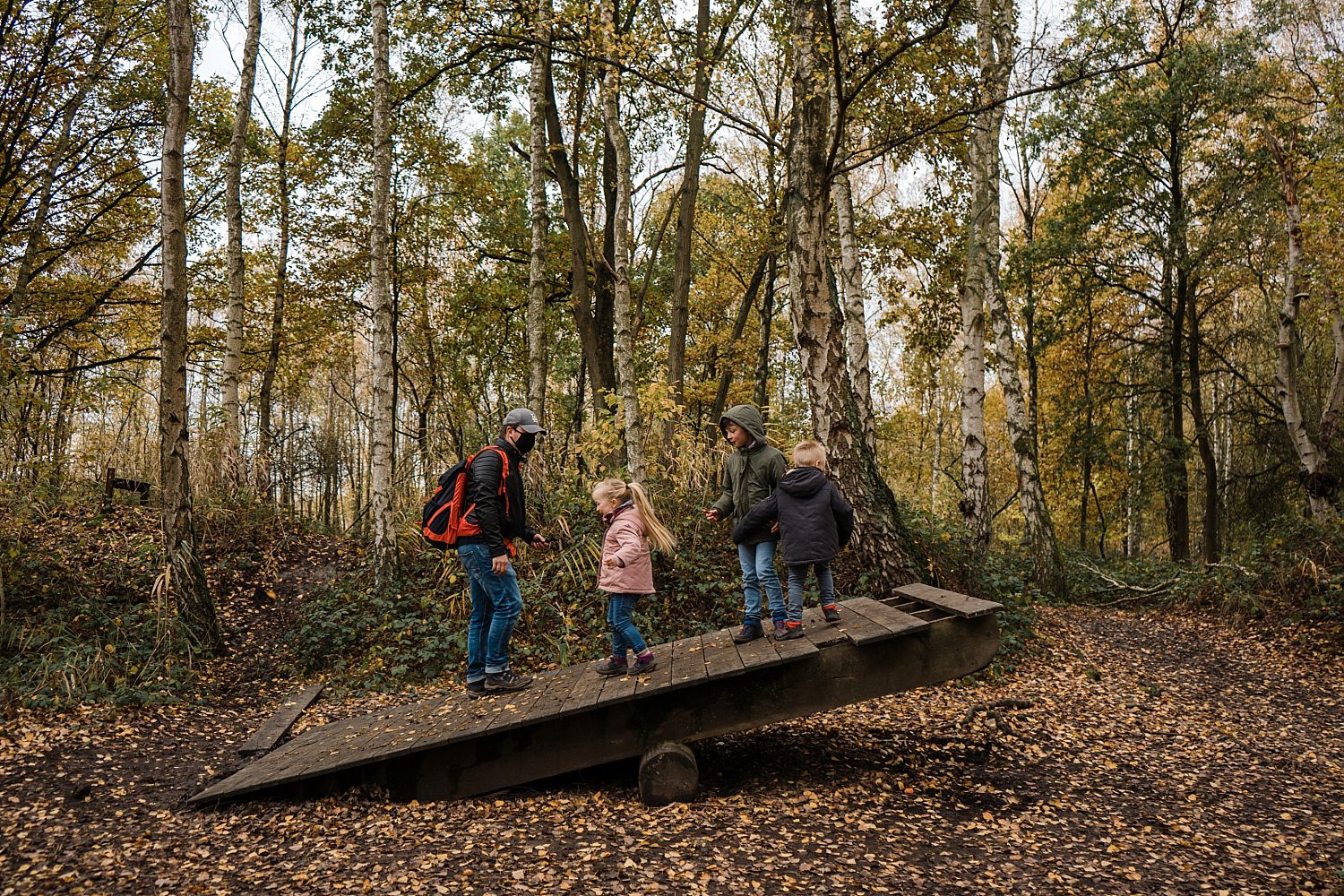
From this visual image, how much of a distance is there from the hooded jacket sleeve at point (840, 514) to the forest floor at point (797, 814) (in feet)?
5.67

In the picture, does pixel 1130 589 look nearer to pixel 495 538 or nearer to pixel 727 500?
pixel 727 500

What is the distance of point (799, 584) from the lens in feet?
17.7

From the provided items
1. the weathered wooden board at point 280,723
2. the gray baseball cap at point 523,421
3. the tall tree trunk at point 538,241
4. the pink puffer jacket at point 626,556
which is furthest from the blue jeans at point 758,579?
the tall tree trunk at point 538,241

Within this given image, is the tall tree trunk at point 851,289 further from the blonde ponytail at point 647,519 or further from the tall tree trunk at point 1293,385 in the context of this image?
the tall tree trunk at point 1293,385

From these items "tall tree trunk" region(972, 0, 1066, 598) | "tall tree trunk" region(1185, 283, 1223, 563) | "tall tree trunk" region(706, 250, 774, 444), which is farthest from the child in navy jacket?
"tall tree trunk" region(1185, 283, 1223, 563)

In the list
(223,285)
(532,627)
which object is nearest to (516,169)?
(223,285)

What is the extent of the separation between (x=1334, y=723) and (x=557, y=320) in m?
18.0

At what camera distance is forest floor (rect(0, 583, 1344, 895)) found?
145 inches

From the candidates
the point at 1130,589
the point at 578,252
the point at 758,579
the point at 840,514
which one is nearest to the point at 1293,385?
the point at 1130,589

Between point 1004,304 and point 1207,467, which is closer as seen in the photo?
point 1004,304

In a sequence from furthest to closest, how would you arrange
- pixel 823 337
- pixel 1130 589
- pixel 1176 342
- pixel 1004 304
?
pixel 1176 342 < pixel 1130 589 < pixel 1004 304 < pixel 823 337

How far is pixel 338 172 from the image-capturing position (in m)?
15.3

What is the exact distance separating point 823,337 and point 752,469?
262 cm

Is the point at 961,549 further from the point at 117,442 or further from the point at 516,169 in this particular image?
the point at 516,169
